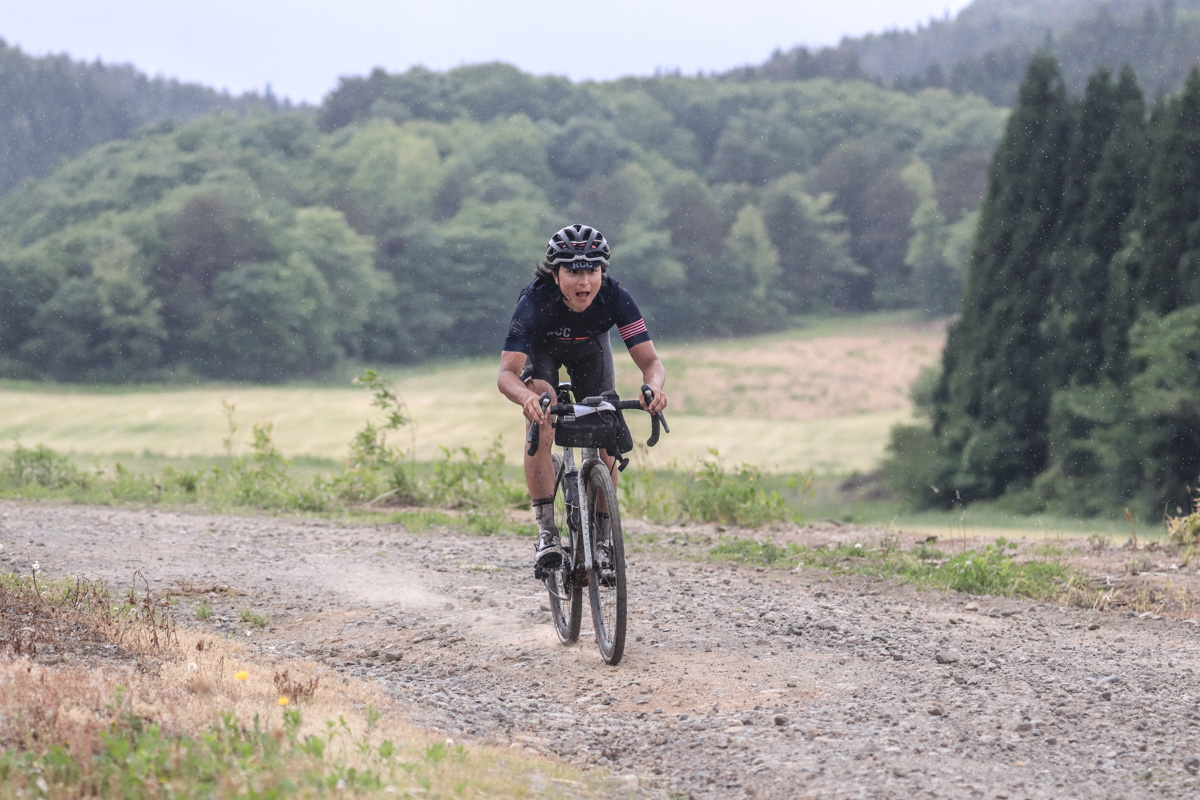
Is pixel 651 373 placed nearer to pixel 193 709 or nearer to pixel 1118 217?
pixel 193 709

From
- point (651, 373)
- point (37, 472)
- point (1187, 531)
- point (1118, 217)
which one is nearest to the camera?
point (651, 373)

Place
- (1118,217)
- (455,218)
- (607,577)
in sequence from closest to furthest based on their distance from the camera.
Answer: (607,577) → (1118,217) → (455,218)

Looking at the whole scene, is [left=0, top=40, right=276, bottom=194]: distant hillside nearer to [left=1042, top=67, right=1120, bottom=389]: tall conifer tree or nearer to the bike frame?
[left=1042, top=67, right=1120, bottom=389]: tall conifer tree

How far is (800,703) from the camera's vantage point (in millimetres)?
5078

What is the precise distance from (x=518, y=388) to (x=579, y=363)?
1.86ft

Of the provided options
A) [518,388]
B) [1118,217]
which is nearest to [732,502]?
[518,388]

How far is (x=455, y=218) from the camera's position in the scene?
96.1 metres

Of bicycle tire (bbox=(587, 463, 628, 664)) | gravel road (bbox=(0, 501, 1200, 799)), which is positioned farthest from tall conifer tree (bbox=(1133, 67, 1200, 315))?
bicycle tire (bbox=(587, 463, 628, 664))

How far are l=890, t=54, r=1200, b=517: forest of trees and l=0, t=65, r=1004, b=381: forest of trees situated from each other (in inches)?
2055

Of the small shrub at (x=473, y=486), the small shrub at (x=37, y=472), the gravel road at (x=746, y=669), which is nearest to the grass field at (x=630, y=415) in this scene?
the small shrub at (x=37, y=472)

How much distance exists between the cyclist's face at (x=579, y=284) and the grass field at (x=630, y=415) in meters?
26.4

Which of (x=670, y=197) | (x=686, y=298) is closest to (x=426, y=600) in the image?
(x=686, y=298)

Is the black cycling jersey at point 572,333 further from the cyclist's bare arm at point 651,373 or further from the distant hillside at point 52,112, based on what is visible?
the distant hillside at point 52,112

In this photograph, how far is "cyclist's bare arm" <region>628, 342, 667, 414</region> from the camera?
5625 millimetres
